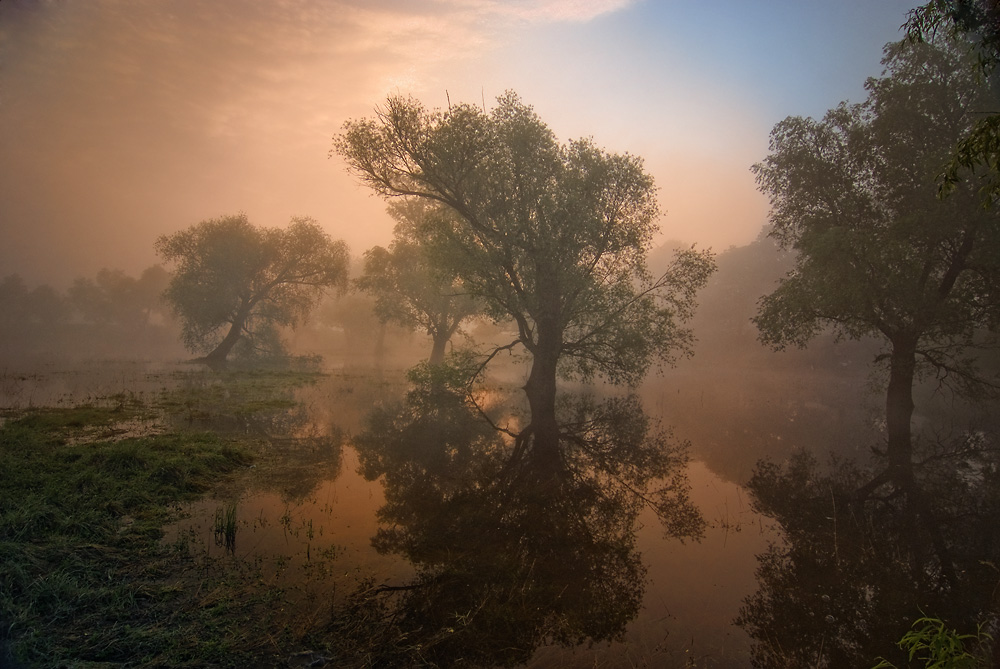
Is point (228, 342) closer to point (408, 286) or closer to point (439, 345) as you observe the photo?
point (408, 286)

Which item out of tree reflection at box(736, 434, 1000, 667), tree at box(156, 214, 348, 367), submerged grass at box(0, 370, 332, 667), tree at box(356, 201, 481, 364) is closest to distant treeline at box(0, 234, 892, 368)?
tree at box(156, 214, 348, 367)

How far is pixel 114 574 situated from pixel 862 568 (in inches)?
465

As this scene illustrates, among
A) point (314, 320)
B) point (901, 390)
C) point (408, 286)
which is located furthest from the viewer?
point (314, 320)

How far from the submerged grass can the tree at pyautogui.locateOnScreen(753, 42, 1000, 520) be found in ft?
67.3

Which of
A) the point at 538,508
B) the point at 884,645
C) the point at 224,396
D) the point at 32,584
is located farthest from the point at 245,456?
the point at 884,645

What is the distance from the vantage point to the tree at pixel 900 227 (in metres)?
18.1

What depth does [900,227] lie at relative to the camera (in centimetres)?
1836

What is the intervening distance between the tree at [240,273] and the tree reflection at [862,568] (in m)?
46.7

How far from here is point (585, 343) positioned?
25.8 metres

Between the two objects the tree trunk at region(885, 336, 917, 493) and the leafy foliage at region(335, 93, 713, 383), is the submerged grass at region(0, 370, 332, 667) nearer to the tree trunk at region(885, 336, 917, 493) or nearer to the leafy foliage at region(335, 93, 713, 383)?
the leafy foliage at region(335, 93, 713, 383)

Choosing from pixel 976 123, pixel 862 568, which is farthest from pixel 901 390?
pixel 976 123

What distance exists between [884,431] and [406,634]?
23807 millimetres

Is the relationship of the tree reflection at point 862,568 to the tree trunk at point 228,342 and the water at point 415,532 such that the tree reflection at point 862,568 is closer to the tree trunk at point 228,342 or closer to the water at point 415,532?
the water at point 415,532

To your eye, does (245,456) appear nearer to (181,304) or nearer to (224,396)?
(224,396)
